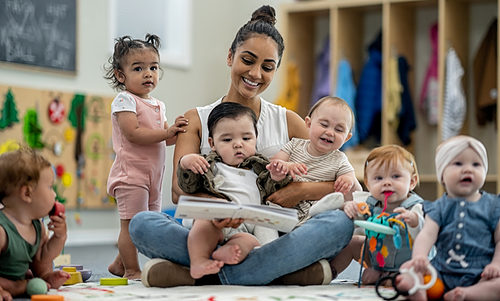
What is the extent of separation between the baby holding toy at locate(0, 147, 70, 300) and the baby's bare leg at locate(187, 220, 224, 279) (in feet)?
1.13

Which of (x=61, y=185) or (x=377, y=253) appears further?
(x=61, y=185)

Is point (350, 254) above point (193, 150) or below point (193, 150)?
below

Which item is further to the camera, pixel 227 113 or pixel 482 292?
pixel 227 113

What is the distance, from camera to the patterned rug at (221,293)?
5.06ft

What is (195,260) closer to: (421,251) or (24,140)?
(421,251)

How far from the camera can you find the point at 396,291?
4.89ft

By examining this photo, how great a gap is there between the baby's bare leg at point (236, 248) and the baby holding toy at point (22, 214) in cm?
42

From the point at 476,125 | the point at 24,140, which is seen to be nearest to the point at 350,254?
the point at 24,140

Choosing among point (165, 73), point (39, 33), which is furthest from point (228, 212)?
point (165, 73)

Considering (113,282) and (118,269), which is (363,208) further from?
(118,269)

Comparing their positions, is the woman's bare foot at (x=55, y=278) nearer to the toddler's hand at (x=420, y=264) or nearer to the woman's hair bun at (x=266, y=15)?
the toddler's hand at (x=420, y=264)

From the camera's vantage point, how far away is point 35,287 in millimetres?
1650

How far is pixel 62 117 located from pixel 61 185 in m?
0.45

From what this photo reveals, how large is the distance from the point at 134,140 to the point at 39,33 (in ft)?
7.79
